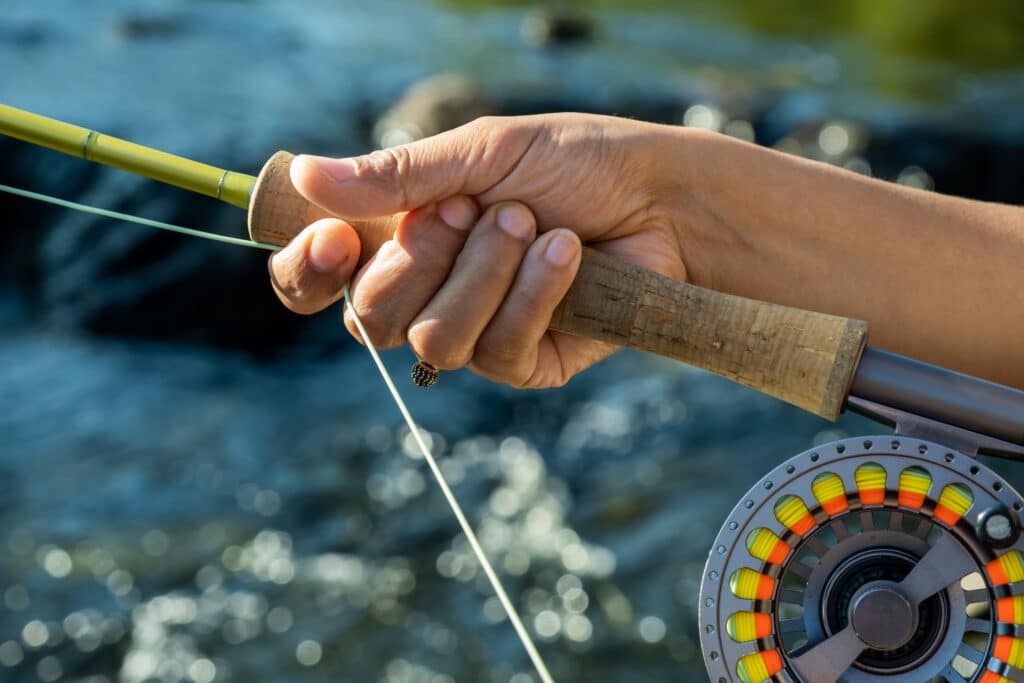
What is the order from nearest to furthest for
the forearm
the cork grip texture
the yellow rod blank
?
the cork grip texture < the yellow rod blank < the forearm

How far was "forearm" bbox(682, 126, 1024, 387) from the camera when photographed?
6.86ft

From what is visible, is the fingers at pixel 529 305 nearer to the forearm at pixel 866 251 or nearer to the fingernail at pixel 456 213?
the fingernail at pixel 456 213

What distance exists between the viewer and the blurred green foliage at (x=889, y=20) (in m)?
10.6

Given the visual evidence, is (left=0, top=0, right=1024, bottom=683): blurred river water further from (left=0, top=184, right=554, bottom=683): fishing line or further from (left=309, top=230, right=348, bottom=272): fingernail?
(left=309, top=230, right=348, bottom=272): fingernail

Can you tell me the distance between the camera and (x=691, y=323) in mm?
1810

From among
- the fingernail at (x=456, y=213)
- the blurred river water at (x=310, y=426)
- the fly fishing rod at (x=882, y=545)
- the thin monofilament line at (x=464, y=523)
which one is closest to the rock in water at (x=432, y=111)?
the blurred river water at (x=310, y=426)

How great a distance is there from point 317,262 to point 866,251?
3.39ft

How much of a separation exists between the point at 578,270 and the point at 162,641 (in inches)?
126

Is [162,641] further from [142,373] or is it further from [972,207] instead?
[972,207]

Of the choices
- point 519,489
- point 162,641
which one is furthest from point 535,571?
point 162,641

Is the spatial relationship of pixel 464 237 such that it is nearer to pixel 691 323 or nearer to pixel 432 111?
pixel 691 323

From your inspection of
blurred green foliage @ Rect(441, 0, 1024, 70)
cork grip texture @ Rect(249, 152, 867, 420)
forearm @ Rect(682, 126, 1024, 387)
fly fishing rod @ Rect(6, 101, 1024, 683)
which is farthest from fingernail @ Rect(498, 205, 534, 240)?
blurred green foliage @ Rect(441, 0, 1024, 70)

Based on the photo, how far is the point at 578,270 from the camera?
192 centimetres

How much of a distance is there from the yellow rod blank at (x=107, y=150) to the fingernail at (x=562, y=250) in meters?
0.50
